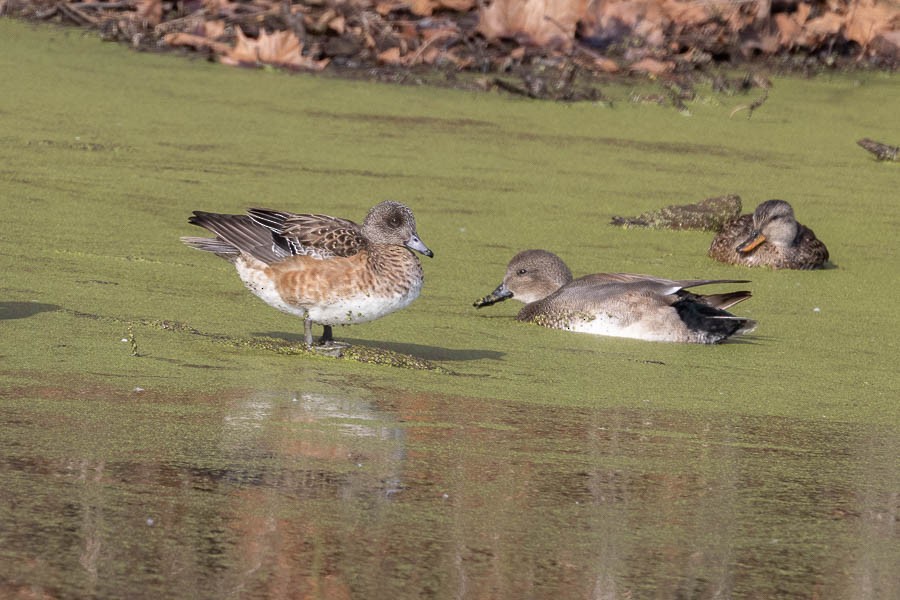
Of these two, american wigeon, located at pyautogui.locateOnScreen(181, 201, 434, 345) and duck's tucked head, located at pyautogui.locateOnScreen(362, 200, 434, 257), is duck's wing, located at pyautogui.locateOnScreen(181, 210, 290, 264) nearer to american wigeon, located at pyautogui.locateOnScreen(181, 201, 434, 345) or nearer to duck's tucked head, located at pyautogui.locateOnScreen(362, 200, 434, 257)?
american wigeon, located at pyautogui.locateOnScreen(181, 201, 434, 345)

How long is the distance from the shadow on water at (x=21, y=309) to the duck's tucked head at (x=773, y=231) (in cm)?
478

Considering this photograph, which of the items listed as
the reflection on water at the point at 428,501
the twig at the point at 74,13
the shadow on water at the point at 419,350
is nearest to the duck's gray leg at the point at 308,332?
the shadow on water at the point at 419,350

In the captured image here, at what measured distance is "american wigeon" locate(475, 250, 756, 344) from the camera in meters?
8.19

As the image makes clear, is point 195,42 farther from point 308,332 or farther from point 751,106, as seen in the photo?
point 308,332

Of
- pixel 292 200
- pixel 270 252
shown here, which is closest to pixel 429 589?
pixel 270 252

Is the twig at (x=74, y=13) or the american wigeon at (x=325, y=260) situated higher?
the twig at (x=74, y=13)

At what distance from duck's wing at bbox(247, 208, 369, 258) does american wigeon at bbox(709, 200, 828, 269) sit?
3940mm

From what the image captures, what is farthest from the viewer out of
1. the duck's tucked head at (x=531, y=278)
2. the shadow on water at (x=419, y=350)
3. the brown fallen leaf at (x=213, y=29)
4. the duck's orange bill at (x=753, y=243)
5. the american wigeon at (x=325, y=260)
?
the brown fallen leaf at (x=213, y=29)

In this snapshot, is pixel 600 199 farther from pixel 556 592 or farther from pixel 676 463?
pixel 556 592

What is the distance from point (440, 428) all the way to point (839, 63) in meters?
11.6

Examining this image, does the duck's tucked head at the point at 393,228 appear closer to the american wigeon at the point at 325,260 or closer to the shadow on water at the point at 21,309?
the american wigeon at the point at 325,260

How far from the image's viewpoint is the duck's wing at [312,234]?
6777mm

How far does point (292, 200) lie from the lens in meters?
10.4

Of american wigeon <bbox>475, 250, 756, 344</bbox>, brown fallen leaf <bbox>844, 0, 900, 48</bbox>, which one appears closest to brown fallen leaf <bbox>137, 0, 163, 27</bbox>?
brown fallen leaf <bbox>844, 0, 900, 48</bbox>
